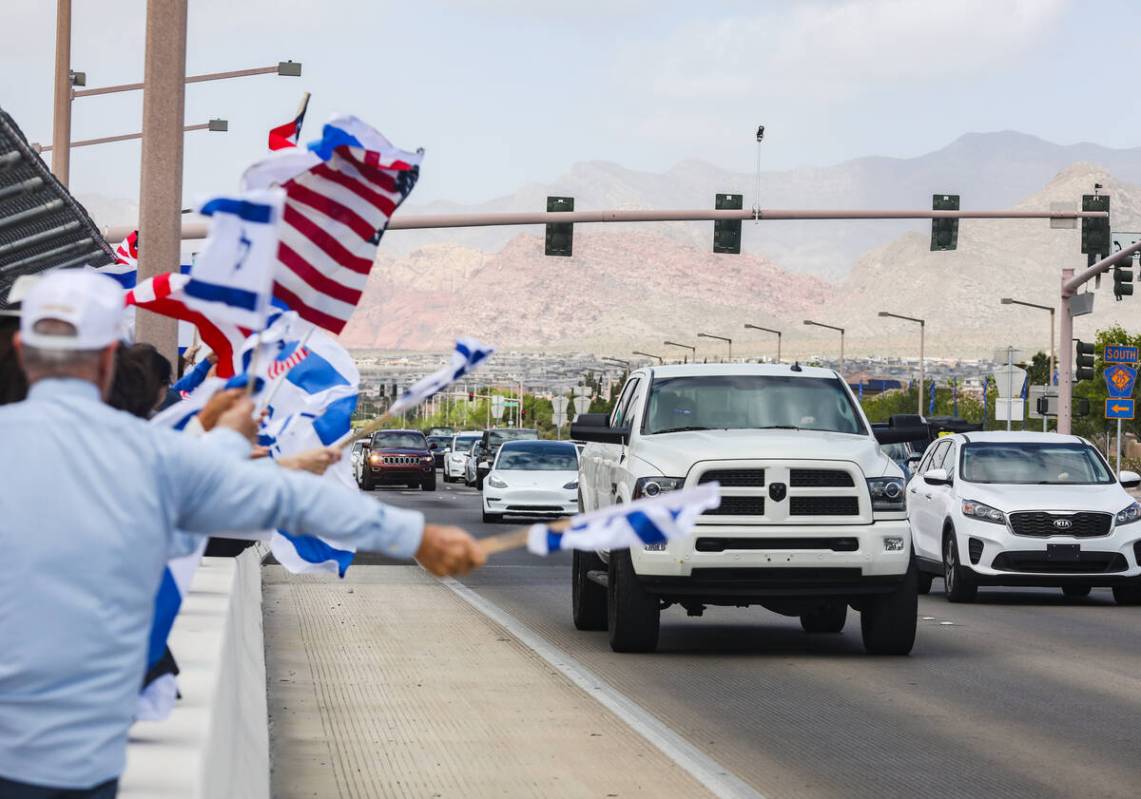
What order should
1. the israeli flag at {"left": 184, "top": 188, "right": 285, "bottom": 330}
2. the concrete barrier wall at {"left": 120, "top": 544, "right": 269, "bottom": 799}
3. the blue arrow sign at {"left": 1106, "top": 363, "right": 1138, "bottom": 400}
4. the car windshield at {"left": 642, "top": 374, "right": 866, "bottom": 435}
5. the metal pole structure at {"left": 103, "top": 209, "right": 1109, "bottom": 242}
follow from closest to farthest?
the israeli flag at {"left": 184, "top": 188, "right": 285, "bottom": 330} → the concrete barrier wall at {"left": 120, "top": 544, "right": 269, "bottom": 799} → the car windshield at {"left": 642, "top": 374, "right": 866, "bottom": 435} → the metal pole structure at {"left": 103, "top": 209, "right": 1109, "bottom": 242} → the blue arrow sign at {"left": 1106, "top": 363, "right": 1138, "bottom": 400}

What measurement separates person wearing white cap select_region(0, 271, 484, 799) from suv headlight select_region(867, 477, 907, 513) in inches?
442

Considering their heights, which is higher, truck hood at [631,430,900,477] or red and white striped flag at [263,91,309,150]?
red and white striped flag at [263,91,309,150]

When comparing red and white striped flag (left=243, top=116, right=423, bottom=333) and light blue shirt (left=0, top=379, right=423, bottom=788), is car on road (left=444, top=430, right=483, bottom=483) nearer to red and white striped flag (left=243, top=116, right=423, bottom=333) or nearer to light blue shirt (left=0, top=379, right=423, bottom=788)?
→ red and white striped flag (left=243, top=116, right=423, bottom=333)

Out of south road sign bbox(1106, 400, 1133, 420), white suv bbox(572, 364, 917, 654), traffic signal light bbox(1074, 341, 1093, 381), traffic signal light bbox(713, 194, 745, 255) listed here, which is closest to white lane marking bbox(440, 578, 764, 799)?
white suv bbox(572, 364, 917, 654)

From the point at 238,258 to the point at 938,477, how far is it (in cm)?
1754

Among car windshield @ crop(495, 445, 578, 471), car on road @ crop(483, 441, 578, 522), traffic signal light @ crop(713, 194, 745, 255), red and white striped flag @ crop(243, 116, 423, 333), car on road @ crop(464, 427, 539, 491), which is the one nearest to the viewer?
red and white striped flag @ crop(243, 116, 423, 333)

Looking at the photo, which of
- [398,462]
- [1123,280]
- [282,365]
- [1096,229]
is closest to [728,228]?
[1096,229]

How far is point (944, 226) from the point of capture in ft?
112

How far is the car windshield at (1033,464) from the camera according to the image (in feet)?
70.6

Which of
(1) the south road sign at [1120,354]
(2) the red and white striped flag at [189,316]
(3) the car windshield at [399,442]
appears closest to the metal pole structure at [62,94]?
(2) the red and white striped flag at [189,316]

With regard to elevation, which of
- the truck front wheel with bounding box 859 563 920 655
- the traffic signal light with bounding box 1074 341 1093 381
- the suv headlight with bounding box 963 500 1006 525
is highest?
the traffic signal light with bounding box 1074 341 1093 381

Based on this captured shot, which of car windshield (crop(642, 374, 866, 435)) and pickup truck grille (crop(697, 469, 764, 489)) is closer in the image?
pickup truck grille (crop(697, 469, 764, 489))

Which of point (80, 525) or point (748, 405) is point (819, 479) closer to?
point (748, 405)

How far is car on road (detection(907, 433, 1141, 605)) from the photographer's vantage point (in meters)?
20.3
